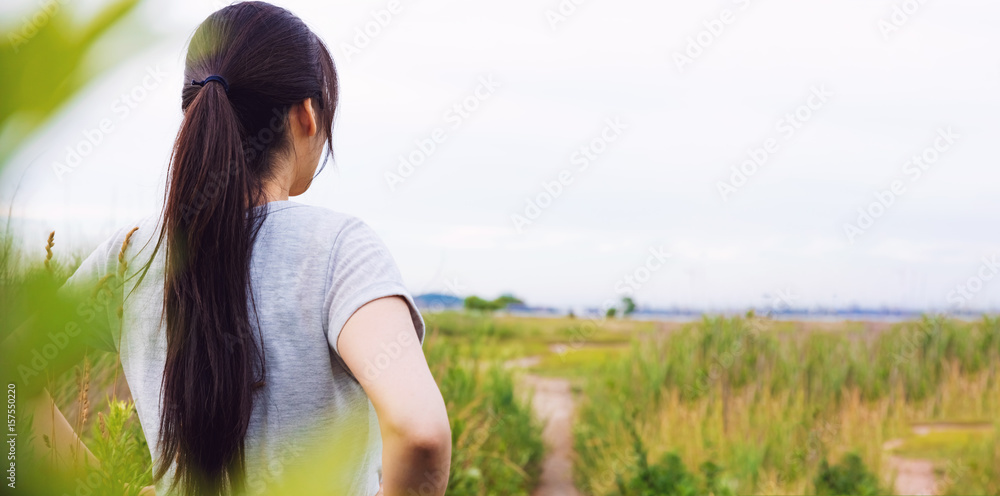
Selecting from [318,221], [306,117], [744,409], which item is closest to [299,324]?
[318,221]

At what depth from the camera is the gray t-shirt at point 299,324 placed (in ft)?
4.02

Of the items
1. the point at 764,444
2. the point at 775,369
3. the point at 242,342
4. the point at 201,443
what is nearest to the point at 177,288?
the point at 242,342

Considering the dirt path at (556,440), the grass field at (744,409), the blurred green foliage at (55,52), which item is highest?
the blurred green foliage at (55,52)

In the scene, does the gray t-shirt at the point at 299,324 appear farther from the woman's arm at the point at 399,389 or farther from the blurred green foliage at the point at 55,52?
the blurred green foliage at the point at 55,52

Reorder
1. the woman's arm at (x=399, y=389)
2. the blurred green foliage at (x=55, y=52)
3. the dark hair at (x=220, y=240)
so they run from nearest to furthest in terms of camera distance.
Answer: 1. the blurred green foliage at (x=55, y=52)
2. the woman's arm at (x=399, y=389)
3. the dark hair at (x=220, y=240)

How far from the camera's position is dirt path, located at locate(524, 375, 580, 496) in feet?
20.6

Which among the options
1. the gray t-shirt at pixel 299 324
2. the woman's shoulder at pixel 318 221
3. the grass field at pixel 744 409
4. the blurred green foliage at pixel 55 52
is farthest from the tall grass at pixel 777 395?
the blurred green foliage at pixel 55 52

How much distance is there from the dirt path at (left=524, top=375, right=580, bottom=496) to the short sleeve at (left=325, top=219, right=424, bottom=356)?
5.30 meters

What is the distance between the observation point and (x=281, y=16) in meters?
1.47

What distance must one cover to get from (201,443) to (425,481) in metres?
0.39

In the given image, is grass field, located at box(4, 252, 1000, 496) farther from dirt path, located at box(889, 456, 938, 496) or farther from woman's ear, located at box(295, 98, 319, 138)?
woman's ear, located at box(295, 98, 319, 138)

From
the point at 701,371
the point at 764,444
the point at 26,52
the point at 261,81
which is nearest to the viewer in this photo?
the point at 26,52

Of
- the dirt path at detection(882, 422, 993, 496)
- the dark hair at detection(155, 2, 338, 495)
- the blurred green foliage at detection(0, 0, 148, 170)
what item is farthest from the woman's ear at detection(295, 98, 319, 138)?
the dirt path at detection(882, 422, 993, 496)

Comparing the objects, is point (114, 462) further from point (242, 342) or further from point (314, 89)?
point (314, 89)
